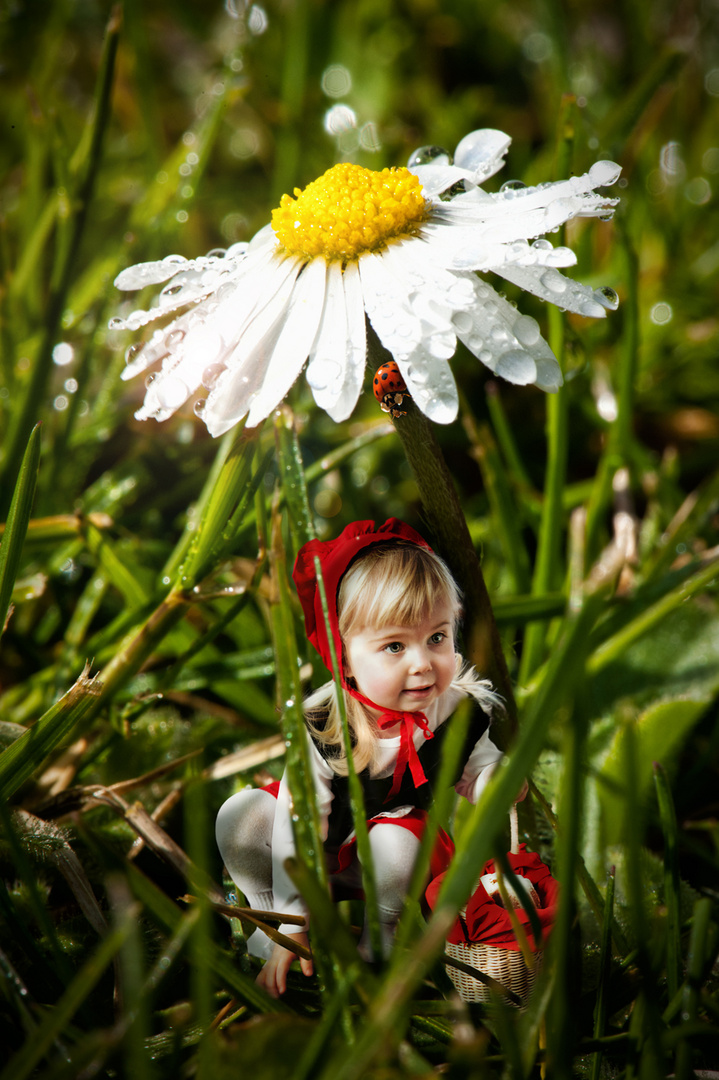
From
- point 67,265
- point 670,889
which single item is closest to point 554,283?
point 670,889

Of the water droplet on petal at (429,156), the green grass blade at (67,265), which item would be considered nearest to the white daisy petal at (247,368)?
the water droplet on petal at (429,156)

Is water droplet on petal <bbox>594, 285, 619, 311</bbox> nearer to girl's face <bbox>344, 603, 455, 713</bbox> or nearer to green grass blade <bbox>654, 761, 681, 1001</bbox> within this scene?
→ girl's face <bbox>344, 603, 455, 713</bbox>

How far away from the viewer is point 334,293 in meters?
0.76

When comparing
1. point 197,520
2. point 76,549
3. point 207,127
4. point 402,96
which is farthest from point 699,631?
point 402,96

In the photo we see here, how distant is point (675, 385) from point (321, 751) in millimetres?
1511

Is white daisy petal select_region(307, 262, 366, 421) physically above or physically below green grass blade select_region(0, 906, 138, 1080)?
above

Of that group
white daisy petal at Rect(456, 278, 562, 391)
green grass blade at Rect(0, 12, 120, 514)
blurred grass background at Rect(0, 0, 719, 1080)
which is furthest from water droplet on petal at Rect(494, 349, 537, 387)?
green grass blade at Rect(0, 12, 120, 514)

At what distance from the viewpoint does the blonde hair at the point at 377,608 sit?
73 centimetres

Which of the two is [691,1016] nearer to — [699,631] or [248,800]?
[248,800]

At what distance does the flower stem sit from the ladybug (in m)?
0.03

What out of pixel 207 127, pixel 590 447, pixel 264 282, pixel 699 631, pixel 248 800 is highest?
pixel 207 127

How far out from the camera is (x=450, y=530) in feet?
2.59

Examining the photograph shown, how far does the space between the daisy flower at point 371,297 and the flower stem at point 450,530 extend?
0.35 ft

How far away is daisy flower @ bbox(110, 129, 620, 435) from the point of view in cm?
69
